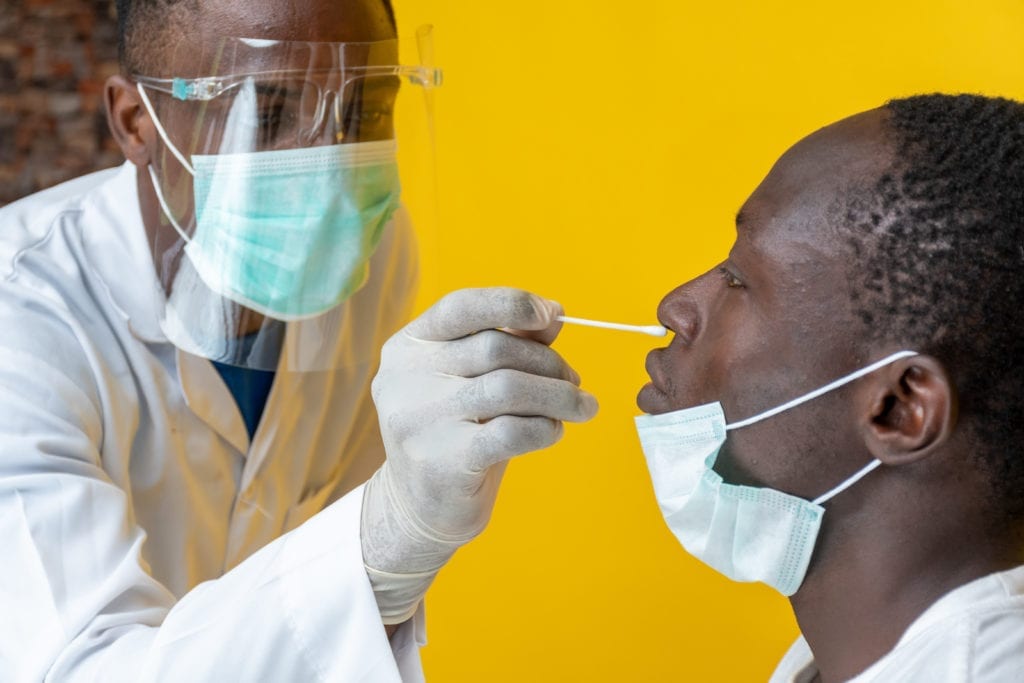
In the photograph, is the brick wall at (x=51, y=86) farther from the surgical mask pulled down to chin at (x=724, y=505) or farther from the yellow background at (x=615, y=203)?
the surgical mask pulled down to chin at (x=724, y=505)

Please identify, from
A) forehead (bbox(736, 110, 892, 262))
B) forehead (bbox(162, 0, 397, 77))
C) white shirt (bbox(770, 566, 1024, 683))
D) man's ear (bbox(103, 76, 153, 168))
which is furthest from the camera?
man's ear (bbox(103, 76, 153, 168))

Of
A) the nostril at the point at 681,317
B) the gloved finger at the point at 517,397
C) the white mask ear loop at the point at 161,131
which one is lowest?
the gloved finger at the point at 517,397

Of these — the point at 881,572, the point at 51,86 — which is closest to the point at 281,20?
the point at 881,572

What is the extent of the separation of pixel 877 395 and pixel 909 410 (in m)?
0.04

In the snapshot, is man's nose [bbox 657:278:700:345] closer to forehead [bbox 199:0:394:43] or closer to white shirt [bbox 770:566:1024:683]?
white shirt [bbox 770:566:1024:683]

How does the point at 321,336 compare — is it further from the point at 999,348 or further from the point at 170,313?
the point at 999,348

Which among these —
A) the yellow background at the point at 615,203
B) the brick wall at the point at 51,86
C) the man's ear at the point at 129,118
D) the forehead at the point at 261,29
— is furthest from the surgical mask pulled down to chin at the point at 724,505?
the brick wall at the point at 51,86

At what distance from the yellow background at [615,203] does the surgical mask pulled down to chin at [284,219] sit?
3.14 ft

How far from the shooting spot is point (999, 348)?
121cm

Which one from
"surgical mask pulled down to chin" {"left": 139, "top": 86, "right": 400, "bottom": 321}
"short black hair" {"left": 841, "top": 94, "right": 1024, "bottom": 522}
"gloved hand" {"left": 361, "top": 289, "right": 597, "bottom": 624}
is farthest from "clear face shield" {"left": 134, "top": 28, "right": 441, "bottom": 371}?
"short black hair" {"left": 841, "top": 94, "right": 1024, "bottom": 522}

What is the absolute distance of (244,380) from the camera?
188 cm

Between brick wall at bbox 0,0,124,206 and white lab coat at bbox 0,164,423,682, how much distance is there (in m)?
1.59

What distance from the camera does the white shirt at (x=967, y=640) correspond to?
1.17 m

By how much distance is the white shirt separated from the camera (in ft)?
3.82
